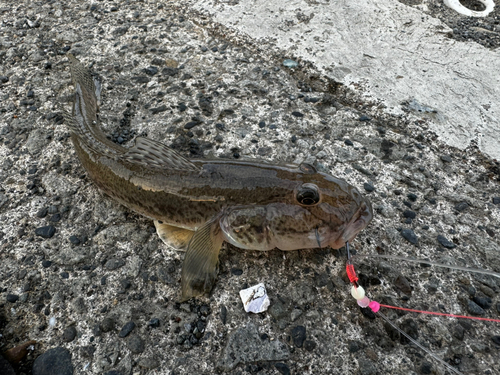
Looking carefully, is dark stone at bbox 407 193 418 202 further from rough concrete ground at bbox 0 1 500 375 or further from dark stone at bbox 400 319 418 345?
dark stone at bbox 400 319 418 345

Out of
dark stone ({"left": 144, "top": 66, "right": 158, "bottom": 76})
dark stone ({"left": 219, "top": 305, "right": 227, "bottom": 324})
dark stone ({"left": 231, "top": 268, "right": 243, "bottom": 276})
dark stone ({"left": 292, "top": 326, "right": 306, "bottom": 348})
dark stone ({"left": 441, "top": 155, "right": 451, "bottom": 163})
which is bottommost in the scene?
dark stone ({"left": 219, "top": 305, "right": 227, "bottom": 324})

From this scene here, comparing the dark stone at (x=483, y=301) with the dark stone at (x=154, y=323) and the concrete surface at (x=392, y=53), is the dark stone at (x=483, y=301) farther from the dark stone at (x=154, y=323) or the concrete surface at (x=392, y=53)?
the dark stone at (x=154, y=323)

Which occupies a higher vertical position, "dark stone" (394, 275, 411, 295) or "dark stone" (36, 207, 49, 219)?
"dark stone" (394, 275, 411, 295)

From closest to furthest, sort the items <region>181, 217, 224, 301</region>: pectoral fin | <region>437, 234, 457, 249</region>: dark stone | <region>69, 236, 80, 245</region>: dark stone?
<region>181, 217, 224, 301</region>: pectoral fin < <region>437, 234, 457, 249</region>: dark stone < <region>69, 236, 80, 245</region>: dark stone

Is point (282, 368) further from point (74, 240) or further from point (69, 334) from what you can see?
point (74, 240)

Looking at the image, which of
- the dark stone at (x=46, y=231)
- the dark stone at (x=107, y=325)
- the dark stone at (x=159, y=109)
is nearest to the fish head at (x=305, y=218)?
the dark stone at (x=107, y=325)

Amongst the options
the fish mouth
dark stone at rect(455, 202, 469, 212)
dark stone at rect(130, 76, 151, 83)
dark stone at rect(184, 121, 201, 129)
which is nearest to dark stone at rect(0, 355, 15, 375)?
the fish mouth

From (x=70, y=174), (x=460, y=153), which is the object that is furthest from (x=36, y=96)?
(x=460, y=153)
